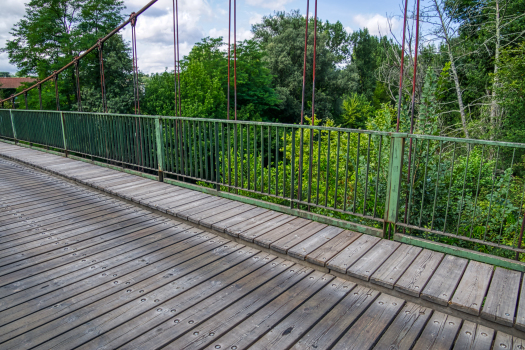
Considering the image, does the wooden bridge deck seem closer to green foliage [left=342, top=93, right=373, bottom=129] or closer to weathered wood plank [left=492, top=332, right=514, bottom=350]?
weathered wood plank [left=492, top=332, right=514, bottom=350]

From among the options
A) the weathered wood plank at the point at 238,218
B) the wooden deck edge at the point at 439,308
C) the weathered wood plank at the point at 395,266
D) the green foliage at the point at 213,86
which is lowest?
the wooden deck edge at the point at 439,308

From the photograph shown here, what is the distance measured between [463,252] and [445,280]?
1.43 ft

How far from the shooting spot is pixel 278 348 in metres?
1.80

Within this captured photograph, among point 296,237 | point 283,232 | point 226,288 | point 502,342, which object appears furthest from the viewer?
point 283,232

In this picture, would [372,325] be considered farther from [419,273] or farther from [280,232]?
[280,232]

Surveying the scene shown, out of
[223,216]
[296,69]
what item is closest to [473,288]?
[223,216]

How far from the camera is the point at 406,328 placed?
6.43ft

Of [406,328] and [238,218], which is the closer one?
Answer: [406,328]

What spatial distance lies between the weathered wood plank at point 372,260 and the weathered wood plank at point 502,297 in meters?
0.68

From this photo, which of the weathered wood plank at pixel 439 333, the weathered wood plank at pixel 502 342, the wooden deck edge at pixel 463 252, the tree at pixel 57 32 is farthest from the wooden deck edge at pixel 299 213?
the tree at pixel 57 32

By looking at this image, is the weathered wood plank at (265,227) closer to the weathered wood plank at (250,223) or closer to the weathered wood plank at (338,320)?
the weathered wood plank at (250,223)

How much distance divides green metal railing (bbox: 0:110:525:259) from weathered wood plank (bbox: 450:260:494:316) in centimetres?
27

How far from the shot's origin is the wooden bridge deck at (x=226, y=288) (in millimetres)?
1887

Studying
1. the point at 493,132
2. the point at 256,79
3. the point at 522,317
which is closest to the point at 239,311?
the point at 522,317
